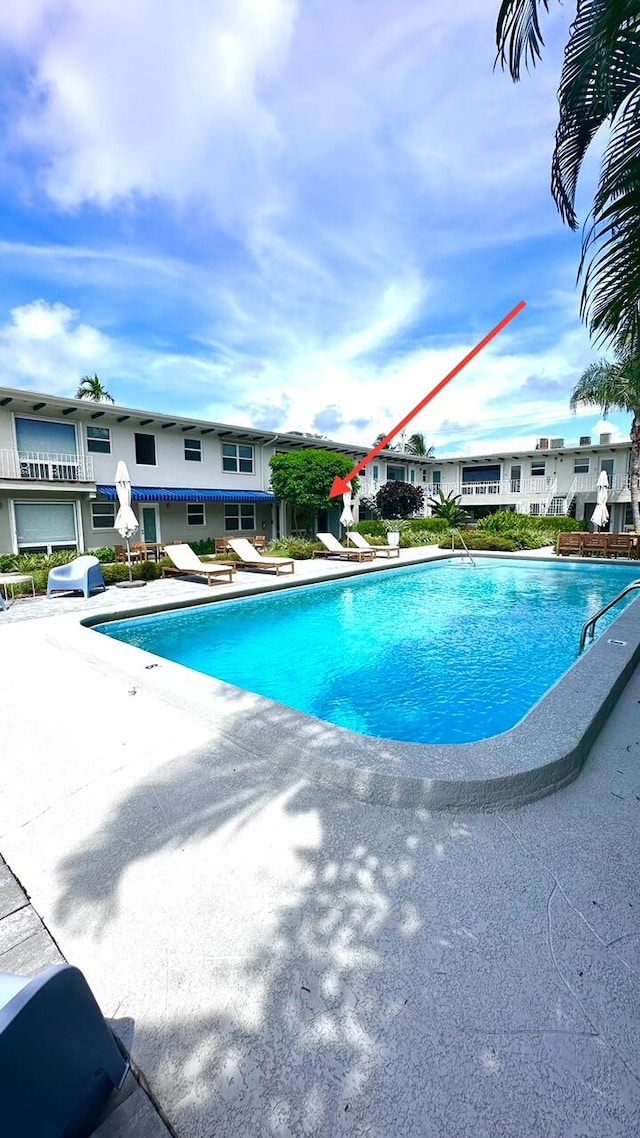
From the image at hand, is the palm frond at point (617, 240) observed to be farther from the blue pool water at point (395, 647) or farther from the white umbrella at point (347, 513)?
the white umbrella at point (347, 513)

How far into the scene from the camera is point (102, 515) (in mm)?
21375

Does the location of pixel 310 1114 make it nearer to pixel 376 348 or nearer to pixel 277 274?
pixel 277 274

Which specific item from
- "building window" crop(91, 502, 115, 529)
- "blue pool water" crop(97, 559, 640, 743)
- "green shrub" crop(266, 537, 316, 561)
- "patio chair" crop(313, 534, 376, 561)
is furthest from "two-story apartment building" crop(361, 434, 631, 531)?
"blue pool water" crop(97, 559, 640, 743)

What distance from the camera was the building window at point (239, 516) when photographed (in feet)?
86.5

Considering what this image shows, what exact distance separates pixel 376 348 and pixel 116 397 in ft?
89.5

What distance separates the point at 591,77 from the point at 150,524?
21949mm

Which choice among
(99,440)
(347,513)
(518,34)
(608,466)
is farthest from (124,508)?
(608,466)

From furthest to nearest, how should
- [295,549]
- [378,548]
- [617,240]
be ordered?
[378,548]
[295,549]
[617,240]

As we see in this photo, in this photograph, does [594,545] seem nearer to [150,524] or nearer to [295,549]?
[295,549]

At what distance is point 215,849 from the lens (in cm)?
331

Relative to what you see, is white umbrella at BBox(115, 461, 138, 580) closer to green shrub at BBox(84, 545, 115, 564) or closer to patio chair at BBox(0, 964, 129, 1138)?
green shrub at BBox(84, 545, 115, 564)

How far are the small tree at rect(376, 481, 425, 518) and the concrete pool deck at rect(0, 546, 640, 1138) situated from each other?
100 feet

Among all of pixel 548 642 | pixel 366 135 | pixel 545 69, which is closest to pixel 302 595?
pixel 548 642

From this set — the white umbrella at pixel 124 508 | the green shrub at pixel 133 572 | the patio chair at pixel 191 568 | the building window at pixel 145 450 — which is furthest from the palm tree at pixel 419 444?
the white umbrella at pixel 124 508
